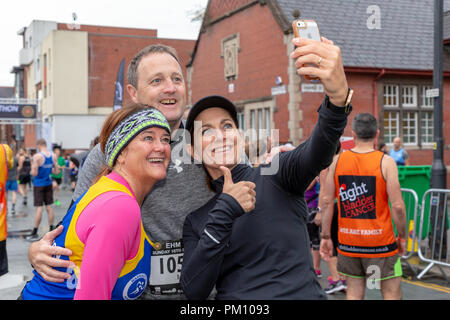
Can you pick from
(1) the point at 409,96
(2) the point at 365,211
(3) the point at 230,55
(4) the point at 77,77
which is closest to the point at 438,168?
(2) the point at 365,211

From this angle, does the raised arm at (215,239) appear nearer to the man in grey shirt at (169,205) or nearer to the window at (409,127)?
the man in grey shirt at (169,205)

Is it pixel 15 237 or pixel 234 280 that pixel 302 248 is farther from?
pixel 15 237

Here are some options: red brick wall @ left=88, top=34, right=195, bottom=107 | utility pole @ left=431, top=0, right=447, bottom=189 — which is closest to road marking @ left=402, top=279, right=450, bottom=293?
utility pole @ left=431, top=0, right=447, bottom=189

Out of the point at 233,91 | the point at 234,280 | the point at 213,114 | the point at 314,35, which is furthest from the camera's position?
the point at 233,91

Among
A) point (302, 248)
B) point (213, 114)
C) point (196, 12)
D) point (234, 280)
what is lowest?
point (234, 280)

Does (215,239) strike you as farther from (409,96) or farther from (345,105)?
(409,96)

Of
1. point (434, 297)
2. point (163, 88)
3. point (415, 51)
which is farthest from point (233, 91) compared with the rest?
point (163, 88)

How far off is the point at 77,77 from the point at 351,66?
2525cm

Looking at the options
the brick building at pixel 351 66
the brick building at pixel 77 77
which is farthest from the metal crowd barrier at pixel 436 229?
the brick building at pixel 77 77

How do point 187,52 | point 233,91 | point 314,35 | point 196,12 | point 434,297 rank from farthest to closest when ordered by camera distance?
point 187,52 → point 196,12 → point 233,91 → point 434,297 → point 314,35

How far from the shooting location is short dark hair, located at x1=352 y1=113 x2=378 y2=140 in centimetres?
474

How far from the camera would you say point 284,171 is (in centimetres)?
213

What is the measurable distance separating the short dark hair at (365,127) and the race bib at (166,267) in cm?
288

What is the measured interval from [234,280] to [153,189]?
2.27 feet
